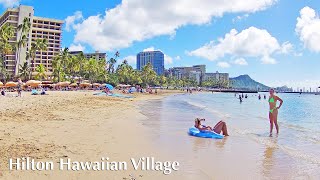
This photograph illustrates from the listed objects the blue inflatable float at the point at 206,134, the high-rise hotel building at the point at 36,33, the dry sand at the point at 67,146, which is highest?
the high-rise hotel building at the point at 36,33

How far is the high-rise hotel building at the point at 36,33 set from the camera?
111 meters

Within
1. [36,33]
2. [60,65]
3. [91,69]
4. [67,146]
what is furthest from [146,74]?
[67,146]

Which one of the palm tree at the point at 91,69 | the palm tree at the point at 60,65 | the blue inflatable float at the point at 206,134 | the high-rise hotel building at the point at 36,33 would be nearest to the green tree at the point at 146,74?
the high-rise hotel building at the point at 36,33

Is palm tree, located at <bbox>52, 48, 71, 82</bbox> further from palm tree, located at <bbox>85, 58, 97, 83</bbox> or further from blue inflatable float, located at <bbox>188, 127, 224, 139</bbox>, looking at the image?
blue inflatable float, located at <bbox>188, 127, 224, 139</bbox>

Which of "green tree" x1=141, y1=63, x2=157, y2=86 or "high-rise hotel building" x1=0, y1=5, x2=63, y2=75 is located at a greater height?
"high-rise hotel building" x1=0, y1=5, x2=63, y2=75

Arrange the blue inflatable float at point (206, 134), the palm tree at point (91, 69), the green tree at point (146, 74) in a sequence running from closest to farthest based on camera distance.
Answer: the blue inflatable float at point (206, 134) → the palm tree at point (91, 69) → the green tree at point (146, 74)

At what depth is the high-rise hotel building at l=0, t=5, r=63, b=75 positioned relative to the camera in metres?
111

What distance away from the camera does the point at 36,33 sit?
4811 inches

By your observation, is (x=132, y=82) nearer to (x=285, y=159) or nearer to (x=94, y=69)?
(x=94, y=69)

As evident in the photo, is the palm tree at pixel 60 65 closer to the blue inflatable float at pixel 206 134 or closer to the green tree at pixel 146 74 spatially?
the green tree at pixel 146 74

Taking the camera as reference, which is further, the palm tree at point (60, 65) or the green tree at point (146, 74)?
the green tree at point (146, 74)

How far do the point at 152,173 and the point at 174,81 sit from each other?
184 m

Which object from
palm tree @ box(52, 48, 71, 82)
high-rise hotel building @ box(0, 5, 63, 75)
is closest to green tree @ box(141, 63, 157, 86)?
high-rise hotel building @ box(0, 5, 63, 75)

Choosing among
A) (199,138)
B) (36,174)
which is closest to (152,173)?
(36,174)
